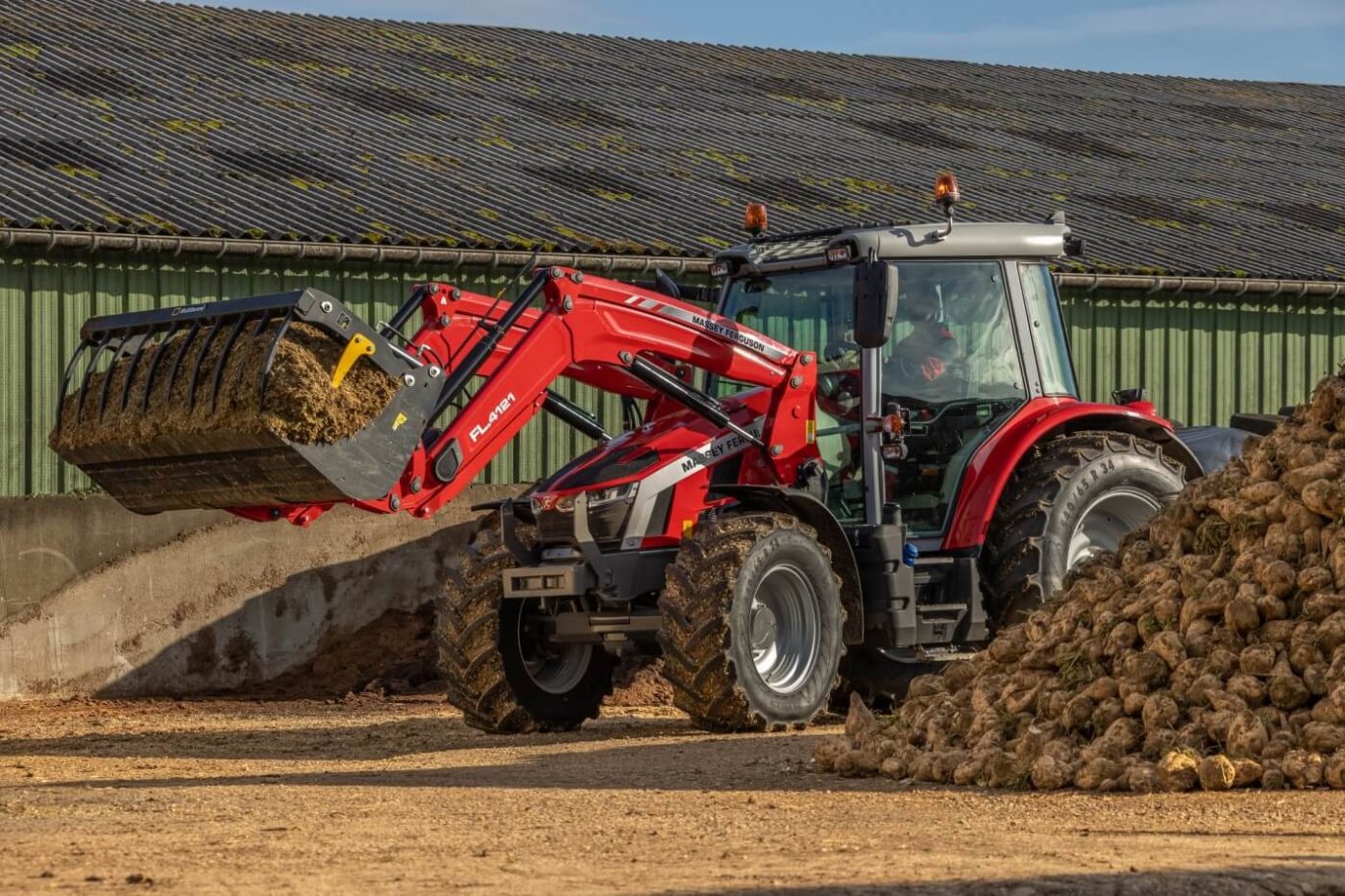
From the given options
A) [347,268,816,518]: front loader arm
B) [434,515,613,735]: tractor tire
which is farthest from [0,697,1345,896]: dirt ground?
[347,268,816,518]: front loader arm

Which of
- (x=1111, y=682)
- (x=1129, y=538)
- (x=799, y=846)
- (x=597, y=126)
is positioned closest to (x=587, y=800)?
(x=799, y=846)

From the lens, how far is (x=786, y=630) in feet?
40.3

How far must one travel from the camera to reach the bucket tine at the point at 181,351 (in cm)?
1111

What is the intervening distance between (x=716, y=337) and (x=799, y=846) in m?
4.87

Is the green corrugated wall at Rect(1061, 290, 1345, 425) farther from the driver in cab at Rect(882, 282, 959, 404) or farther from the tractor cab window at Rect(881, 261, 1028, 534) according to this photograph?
the driver in cab at Rect(882, 282, 959, 404)

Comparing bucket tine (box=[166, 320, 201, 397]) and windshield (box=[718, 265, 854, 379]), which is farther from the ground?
windshield (box=[718, 265, 854, 379])

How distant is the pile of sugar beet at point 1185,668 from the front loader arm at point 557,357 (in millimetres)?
2198

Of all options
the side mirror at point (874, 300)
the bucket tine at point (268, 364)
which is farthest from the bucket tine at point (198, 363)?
the side mirror at point (874, 300)

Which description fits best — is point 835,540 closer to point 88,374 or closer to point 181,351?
point 181,351

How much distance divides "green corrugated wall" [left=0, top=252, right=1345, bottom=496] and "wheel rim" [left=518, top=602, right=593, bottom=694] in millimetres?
5299

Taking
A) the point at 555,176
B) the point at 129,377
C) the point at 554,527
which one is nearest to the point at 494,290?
the point at 555,176

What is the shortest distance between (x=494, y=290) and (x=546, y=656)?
609cm

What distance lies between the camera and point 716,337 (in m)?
12.6

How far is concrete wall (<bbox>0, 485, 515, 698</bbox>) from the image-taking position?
15352mm
